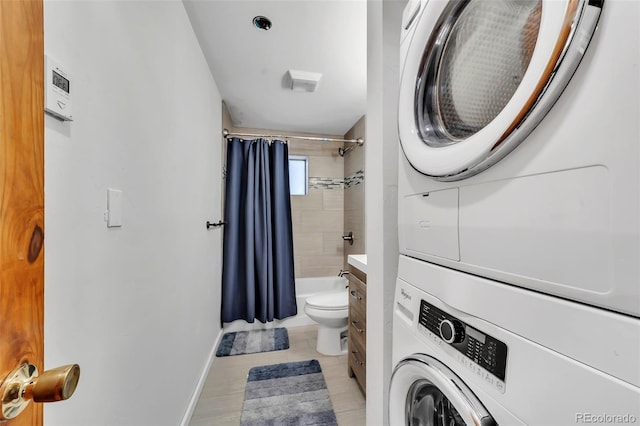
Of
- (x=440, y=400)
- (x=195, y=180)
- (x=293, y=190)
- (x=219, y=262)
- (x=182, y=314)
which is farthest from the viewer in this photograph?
(x=293, y=190)

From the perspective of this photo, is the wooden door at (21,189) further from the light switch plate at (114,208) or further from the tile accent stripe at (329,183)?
the tile accent stripe at (329,183)

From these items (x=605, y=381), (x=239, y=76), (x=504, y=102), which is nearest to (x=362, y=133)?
(x=239, y=76)

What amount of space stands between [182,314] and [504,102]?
1534mm

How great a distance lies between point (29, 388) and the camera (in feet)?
1.11

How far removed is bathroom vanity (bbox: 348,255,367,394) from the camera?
146 centimetres

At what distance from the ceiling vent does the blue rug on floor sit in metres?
2.09

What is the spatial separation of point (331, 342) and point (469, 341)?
1.71 meters

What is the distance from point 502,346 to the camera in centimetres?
46

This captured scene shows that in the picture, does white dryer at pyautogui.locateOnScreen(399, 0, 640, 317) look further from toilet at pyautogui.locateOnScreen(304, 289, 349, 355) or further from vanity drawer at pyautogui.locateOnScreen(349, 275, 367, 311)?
toilet at pyautogui.locateOnScreen(304, 289, 349, 355)

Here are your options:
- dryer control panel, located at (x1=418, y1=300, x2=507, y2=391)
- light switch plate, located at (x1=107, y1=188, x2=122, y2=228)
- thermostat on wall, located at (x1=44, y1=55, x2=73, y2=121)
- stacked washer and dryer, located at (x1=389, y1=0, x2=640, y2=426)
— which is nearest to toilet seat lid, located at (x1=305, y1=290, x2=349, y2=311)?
stacked washer and dryer, located at (x1=389, y1=0, x2=640, y2=426)

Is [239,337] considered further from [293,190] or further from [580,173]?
[580,173]

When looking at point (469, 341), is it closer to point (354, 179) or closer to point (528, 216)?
point (528, 216)
